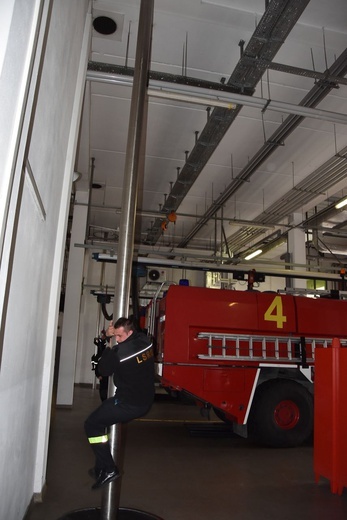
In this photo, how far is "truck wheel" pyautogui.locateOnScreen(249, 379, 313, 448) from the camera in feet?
→ 18.7

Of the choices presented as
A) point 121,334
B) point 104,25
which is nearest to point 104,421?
point 121,334

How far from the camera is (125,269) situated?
9.86ft

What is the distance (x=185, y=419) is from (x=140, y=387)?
5.07m

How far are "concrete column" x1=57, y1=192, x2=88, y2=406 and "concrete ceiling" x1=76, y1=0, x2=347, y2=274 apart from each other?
88 centimetres

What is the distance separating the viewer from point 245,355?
586 cm

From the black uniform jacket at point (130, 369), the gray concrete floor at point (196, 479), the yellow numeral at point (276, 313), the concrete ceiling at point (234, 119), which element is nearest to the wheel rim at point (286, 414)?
the gray concrete floor at point (196, 479)

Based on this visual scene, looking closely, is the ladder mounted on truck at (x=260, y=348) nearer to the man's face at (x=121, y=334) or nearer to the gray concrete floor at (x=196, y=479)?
the gray concrete floor at (x=196, y=479)

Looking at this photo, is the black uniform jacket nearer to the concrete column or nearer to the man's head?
the man's head

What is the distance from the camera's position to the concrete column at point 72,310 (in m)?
8.27

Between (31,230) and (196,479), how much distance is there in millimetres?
3343

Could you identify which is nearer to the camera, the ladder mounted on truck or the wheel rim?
the ladder mounted on truck

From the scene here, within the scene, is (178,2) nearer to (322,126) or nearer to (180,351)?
(322,126)

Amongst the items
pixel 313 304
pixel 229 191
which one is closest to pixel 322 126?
pixel 229 191

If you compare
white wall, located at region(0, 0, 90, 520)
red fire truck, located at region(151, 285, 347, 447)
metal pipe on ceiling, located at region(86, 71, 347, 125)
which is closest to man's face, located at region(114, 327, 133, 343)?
white wall, located at region(0, 0, 90, 520)
